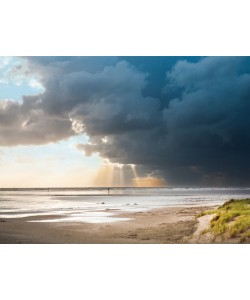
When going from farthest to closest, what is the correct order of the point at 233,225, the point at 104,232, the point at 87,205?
the point at 87,205
the point at 104,232
the point at 233,225

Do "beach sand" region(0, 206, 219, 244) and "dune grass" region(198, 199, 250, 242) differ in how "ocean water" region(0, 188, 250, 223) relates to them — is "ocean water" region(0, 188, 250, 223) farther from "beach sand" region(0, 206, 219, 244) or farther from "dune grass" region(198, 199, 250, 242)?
"dune grass" region(198, 199, 250, 242)

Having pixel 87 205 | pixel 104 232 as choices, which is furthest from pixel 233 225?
pixel 87 205

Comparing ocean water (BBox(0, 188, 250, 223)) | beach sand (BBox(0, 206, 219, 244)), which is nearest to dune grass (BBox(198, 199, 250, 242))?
beach sand (BBox(0, 206, 219, 244))

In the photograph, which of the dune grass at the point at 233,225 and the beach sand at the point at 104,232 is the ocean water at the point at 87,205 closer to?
the beach sand at the point at 104,232

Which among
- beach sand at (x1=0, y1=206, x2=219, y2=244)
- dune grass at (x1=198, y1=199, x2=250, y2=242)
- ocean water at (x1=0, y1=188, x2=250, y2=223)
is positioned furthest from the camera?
ocean water at (x1=0, y1=188, x2=250, y2=223)

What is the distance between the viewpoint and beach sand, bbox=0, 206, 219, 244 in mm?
16516

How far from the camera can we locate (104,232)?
18.4 meters

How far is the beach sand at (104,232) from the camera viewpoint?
1652 cm

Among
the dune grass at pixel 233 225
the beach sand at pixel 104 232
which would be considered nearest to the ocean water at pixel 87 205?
the beach sand at pixel 104 232

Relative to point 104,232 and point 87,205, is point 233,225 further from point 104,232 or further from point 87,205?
point 87,205

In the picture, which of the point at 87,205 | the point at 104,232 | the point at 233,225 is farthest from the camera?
the point at 87,205
